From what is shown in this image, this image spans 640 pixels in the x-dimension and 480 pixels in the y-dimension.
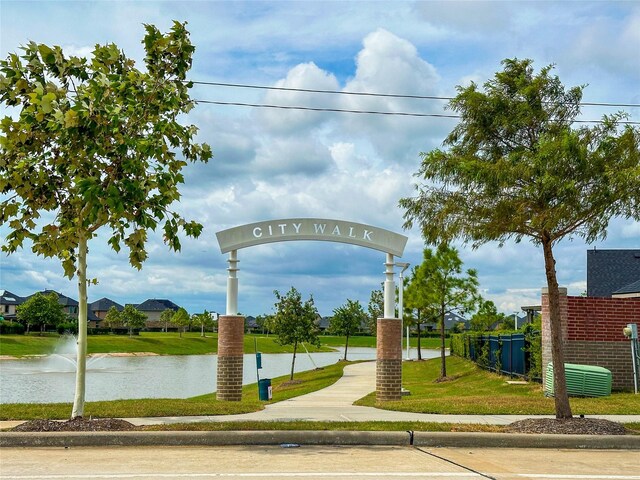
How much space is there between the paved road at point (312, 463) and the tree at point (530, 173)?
2.97m

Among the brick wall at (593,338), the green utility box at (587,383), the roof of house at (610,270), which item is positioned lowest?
the green utility box at (587,383)

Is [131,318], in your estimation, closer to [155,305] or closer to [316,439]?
[155,305]

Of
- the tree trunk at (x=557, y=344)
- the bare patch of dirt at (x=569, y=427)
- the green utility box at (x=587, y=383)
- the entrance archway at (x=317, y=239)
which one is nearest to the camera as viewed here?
the bare patch of dirt at (x=569, y=427)

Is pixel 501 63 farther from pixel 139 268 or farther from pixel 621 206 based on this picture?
pixel 139 268

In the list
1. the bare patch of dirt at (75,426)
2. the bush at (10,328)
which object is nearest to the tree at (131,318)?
the bush at (10,328)

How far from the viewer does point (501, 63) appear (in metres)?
13.6

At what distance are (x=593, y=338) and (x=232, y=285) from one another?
10.1 m

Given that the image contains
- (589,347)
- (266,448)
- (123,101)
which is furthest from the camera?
(589,347)

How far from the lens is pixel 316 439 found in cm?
1095

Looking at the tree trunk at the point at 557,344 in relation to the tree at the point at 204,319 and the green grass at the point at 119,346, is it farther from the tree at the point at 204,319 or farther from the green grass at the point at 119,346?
the tree at the point at 204,319

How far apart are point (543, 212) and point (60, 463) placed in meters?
8.32

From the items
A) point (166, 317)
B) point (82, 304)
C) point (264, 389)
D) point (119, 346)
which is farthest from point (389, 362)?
point (166, 317)

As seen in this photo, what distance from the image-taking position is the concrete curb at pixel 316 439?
35.0ft

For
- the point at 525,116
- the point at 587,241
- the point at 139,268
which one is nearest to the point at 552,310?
the point at 587,241
